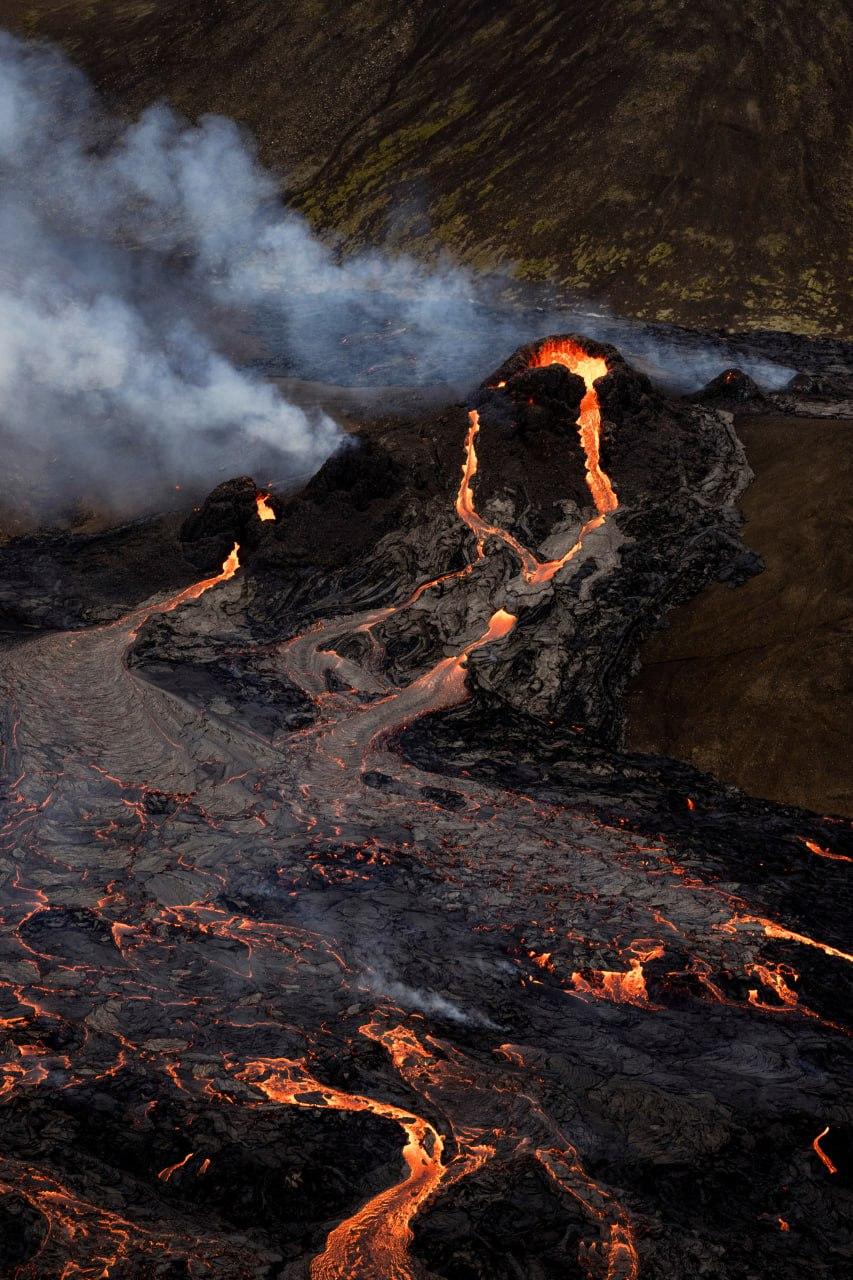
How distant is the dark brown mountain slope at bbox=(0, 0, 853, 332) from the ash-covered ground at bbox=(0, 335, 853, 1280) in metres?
26.7

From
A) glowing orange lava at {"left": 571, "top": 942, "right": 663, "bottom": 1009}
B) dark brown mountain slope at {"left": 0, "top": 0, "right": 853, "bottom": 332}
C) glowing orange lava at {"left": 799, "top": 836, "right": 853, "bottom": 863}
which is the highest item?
dark brown mountain slope at {"left": 0, "top": 0, "right": 853, "bottom": 332}

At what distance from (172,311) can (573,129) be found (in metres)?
27.4

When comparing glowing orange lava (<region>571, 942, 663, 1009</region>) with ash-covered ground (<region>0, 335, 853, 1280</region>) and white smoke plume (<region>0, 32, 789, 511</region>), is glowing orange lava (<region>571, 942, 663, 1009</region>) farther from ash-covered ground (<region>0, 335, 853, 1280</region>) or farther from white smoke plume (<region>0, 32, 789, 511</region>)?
white smoke plume (<region>0, 32, 789, 511</region>)

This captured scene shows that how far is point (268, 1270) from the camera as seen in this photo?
10453 millimetres

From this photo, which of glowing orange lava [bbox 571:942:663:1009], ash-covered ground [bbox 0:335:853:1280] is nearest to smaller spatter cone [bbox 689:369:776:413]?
ash-covered ground [bbox 0:335:853:1280]

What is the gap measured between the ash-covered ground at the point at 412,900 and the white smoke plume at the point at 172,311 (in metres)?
6.72

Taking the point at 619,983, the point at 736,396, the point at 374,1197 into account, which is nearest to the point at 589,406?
the point at 736,396

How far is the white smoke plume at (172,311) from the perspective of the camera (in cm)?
3391

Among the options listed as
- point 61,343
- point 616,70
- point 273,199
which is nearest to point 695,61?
point 616,70

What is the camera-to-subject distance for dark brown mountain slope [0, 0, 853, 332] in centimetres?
5216

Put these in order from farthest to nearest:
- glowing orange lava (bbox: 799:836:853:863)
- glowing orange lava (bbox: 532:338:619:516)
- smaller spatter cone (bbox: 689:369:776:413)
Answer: smaller spatter cone (bbox: 689:369:776:413) < glowing orange lava (bbox: 532:338:619:516) < glowing orange lava (bbox: 799:836:853:863)

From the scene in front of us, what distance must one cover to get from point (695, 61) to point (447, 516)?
47913 millimetres

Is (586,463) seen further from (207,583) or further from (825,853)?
(825,853)

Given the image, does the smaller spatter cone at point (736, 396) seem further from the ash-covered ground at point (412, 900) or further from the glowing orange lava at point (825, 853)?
the glowing orange lava at point (825, 853)
